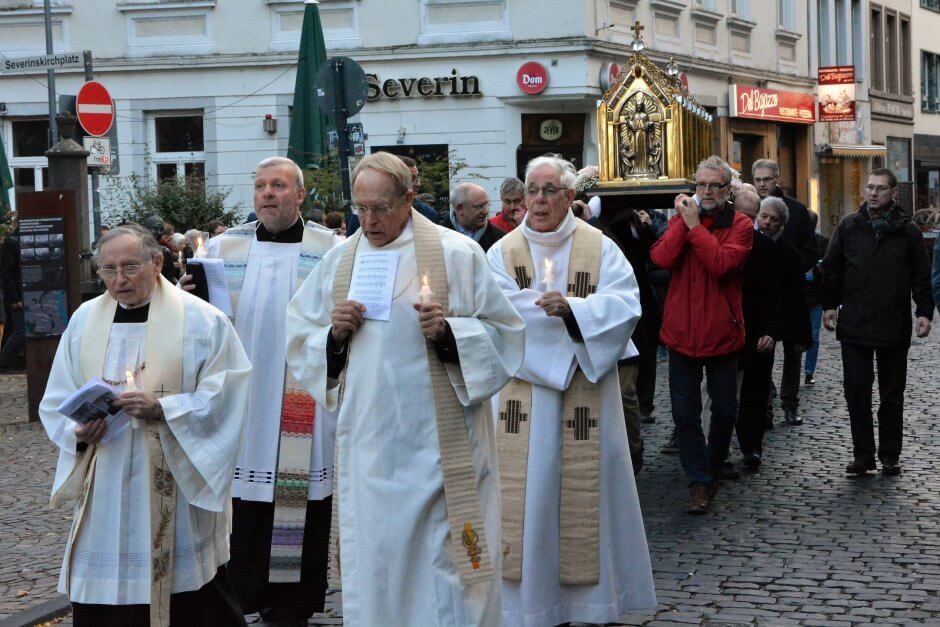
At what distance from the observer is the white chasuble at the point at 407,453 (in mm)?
5066

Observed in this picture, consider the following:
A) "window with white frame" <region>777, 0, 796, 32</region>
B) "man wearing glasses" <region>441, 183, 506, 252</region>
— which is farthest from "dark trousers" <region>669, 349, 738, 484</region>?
"window with white frame" <region>777, 0, 796, 32</region>

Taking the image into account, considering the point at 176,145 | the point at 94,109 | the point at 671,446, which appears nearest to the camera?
the point at 671,446

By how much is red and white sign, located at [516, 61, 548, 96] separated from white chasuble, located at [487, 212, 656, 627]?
654 inches

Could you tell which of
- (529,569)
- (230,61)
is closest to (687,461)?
(529,569)

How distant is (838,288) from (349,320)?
5.77 meters

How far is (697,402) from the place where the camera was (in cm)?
872

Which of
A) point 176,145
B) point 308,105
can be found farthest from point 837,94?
point 308,105

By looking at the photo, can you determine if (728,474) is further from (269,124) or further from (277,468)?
(269,124)

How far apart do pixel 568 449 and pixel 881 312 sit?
13.3ft

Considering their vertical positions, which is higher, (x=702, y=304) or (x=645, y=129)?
(x=645, y=129)

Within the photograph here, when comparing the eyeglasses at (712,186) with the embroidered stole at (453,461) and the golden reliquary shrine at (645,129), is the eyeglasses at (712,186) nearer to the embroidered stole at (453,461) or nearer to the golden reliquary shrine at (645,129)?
the golden reliquary shrine at (645,129)

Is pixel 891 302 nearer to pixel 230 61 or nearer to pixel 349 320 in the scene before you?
pixel 349 320

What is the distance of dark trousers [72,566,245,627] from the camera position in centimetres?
543

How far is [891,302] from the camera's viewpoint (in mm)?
9695
